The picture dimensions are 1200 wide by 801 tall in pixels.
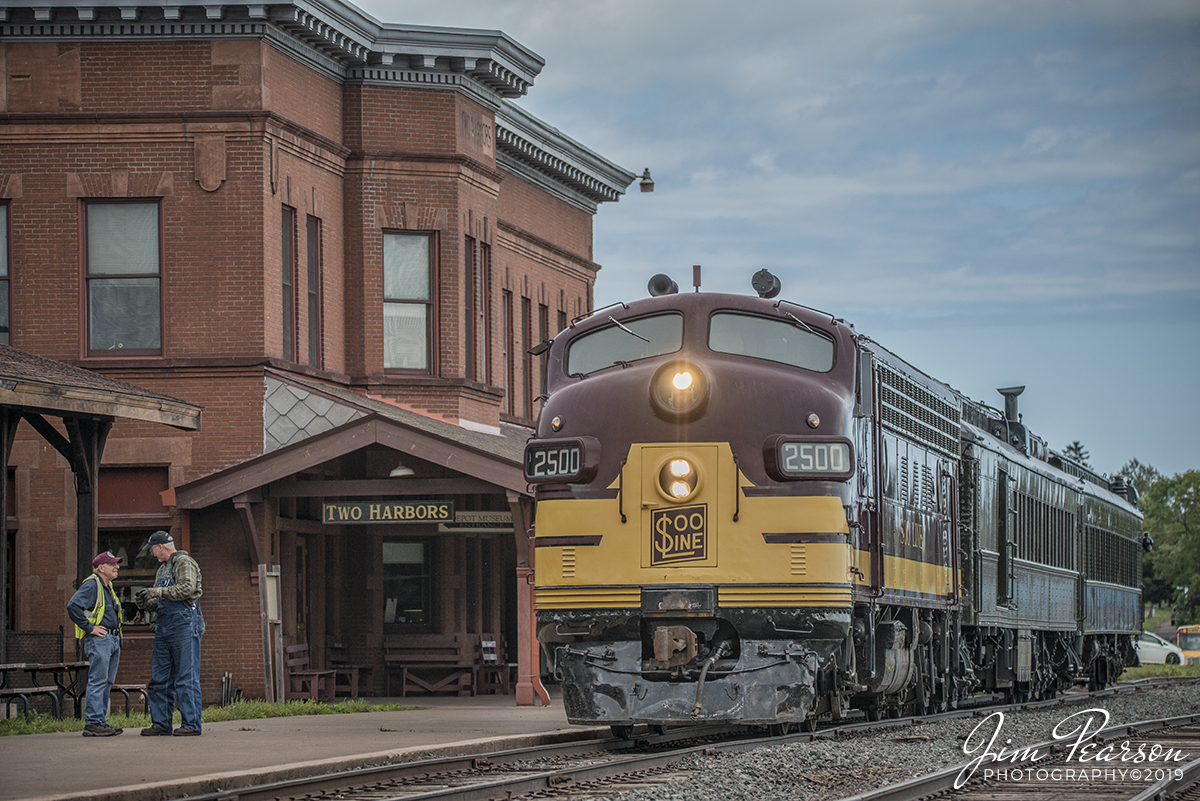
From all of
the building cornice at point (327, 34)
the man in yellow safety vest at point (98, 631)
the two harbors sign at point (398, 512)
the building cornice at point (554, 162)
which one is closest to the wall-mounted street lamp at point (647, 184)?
the building cornice at point (554, 162)

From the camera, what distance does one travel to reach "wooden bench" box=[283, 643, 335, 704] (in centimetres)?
2234

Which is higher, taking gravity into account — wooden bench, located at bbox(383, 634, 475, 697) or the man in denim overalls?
the man in denim overalls

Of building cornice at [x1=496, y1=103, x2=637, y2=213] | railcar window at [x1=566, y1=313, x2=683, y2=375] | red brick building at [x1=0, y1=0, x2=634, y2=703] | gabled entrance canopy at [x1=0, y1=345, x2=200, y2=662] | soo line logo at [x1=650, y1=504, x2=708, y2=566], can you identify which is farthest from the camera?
building cornice at [x1=496, y1=103, x2=637, y2=213]

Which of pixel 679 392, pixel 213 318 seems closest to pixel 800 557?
pixel 679 392

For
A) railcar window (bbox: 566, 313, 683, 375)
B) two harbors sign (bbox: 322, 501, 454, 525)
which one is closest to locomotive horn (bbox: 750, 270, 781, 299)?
railcar window (bbox: 566, 313, 683, 375)

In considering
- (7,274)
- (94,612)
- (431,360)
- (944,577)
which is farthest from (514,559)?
(94,612)

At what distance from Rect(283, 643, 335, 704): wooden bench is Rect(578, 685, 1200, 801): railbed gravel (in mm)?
8701

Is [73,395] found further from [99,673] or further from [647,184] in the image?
[647,184]

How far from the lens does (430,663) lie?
25.1 metres

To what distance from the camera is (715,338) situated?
47.4ft

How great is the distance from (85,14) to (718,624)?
13786 mm

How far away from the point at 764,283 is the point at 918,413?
10.9 feet

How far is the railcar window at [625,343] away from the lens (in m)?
14.6

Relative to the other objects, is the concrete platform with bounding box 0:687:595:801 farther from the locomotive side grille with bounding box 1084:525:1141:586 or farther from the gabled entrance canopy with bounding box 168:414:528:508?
the locomotive side grille with bounding box 1084:525:1141:586
